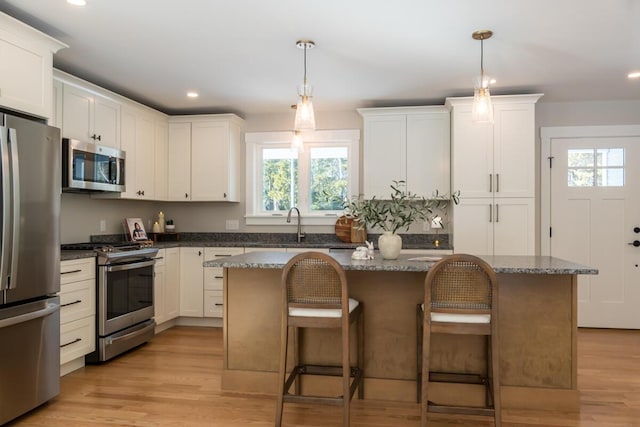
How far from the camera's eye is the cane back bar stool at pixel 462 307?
235cm

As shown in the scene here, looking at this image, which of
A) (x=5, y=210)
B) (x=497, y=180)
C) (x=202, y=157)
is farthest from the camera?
(x=202, y=157)

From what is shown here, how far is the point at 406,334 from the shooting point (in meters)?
2.94

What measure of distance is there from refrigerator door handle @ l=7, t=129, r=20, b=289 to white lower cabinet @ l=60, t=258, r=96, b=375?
730 millimetres

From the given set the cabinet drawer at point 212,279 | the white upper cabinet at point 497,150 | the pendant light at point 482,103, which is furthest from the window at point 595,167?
the cabinet drawer at point 212,279

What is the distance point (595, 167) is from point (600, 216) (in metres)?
0.53

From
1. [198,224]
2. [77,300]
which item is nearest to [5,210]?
[77,300]

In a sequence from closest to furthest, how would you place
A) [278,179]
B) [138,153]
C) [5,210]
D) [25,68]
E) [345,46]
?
[5,210], [25,68], [345,46], [138,153], [278,179]

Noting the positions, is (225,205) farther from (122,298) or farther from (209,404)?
(209,404)

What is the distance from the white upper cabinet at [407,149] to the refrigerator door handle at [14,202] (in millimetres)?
3212

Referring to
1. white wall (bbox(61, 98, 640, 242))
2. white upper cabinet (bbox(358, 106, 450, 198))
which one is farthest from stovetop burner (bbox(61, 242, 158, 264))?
white upper cabinet (bbox(358, 106, 450, 198))

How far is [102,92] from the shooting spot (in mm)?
4066

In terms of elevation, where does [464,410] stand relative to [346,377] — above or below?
below

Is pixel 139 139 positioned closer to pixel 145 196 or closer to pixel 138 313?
pixel 145 196

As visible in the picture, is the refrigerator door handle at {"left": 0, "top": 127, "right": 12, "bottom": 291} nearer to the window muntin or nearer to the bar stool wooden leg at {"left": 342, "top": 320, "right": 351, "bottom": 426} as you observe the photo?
the bar stool wooden leg at {"left": 342, "top": 320, "right": 351, "bottom": 426}
